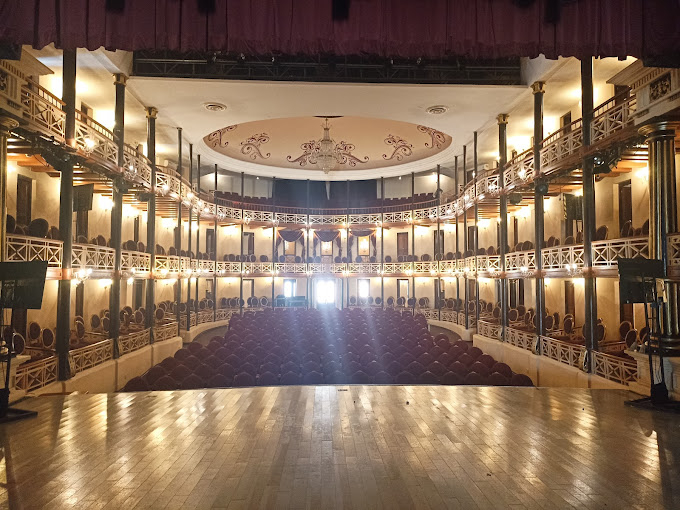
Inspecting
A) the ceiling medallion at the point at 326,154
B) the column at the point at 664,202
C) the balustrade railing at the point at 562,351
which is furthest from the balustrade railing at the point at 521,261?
the ceiling medallion at the point at 326,154

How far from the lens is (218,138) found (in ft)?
82.6

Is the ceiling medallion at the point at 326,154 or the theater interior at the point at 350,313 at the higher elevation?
the ceiling medallion at the point at 326,154

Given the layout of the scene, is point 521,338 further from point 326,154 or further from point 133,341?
point 133,341

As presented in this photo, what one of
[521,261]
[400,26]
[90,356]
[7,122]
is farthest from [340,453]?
[521,261]

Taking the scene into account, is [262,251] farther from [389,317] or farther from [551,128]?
[551,128]

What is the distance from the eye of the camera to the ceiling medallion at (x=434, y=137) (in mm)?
24141

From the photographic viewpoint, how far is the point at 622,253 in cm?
1087

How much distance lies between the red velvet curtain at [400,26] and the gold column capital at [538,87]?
29.7 ft

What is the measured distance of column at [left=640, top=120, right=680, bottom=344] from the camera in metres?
8.40

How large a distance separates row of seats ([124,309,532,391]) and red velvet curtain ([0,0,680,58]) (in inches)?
259

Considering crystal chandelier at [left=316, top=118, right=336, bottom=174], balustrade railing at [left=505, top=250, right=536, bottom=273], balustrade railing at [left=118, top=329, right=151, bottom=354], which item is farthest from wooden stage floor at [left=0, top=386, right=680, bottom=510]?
crystal chandelier at [left=316, top=118, right=336, bottom=174]

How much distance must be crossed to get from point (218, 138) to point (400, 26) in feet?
67.5

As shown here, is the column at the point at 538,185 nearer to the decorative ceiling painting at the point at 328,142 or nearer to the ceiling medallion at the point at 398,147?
the decorative ceiling painting at the point at 328,142

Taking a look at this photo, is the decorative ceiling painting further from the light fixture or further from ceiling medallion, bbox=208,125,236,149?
the light fixture
